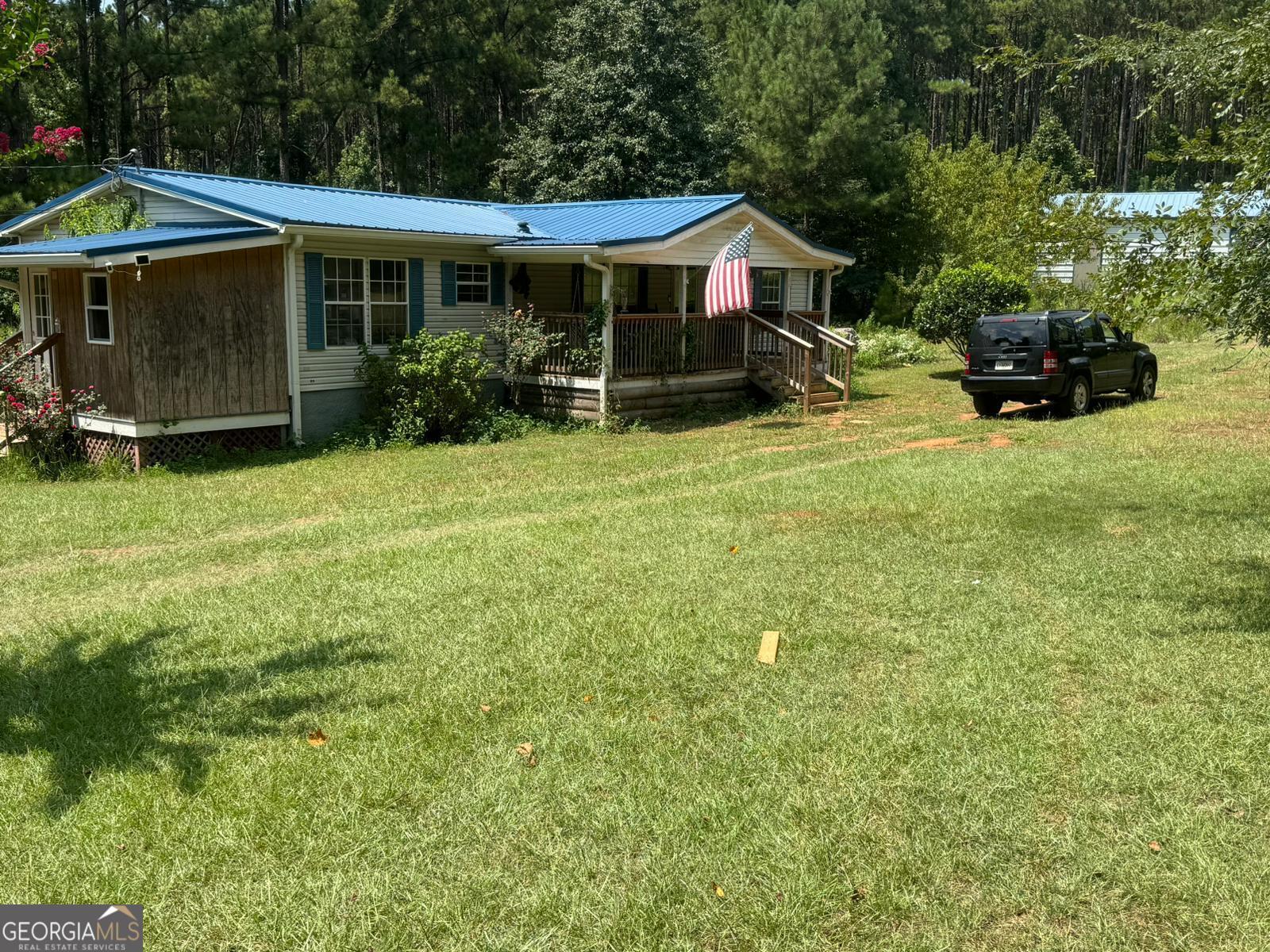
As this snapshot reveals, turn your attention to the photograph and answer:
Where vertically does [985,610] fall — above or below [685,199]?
below

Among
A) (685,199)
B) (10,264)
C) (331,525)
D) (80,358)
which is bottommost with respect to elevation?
(331,525)

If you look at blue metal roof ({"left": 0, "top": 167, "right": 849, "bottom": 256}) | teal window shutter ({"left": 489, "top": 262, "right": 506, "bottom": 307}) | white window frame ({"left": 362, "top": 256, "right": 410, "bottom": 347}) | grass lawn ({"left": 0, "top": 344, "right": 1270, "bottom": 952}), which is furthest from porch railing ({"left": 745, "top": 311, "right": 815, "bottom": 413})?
grass lawn ({"left": 0, "top": 344, "right": 1270, "bottom": 952})

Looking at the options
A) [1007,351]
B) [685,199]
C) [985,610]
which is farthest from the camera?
[685,199]

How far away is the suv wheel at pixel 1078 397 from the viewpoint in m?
16.4

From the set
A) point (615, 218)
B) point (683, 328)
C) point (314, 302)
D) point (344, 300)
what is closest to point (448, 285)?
point (344, 300)

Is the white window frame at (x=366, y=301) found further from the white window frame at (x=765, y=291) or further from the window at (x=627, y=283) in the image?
the white window frame at (x=765, y=291)

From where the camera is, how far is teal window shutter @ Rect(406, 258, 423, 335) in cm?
1700

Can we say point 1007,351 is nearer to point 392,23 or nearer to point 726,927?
point 726,927

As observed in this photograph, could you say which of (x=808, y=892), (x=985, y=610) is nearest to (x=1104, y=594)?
(x=985, y=610)

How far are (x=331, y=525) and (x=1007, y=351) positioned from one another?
1089cm

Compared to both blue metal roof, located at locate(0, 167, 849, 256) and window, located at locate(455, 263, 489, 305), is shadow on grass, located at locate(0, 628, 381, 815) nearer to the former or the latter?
blue metal roof, located at locate(0, 167, 849, 256)

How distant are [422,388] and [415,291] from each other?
6.96 ft

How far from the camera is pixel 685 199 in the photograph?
20.5m

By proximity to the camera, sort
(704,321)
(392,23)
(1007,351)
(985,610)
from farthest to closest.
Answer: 1. (392,23)
2. (704,321)
3. (1007,351)
4. (985,610)
